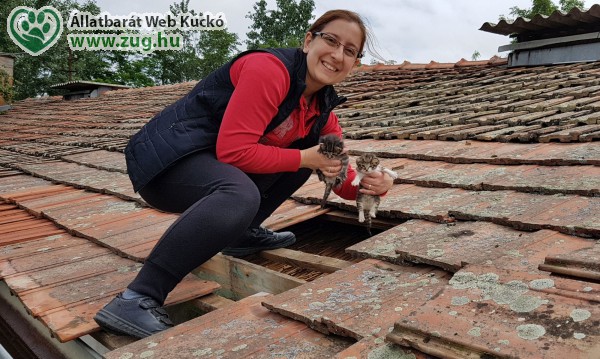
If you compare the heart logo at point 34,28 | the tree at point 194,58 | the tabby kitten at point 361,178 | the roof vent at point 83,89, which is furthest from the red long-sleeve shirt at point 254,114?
the tree at point 194,58

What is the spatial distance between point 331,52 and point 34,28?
2509 cm

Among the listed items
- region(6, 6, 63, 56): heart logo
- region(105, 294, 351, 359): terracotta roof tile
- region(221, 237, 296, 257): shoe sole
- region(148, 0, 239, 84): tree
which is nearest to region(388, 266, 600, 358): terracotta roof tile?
region(105, 294, 351, 359): terracotta roof tile

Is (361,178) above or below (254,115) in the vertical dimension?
below

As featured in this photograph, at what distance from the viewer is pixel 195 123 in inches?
75.9

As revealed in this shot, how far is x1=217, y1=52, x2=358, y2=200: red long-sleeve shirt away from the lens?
1.73m

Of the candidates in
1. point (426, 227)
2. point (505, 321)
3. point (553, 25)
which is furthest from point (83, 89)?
point (505, 321)

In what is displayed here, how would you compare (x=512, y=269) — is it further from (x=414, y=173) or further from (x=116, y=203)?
(x=116, y=203)

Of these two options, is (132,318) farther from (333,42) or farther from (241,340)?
(333,42)

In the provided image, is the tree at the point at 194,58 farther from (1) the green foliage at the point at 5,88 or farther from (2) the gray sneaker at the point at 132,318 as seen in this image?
(2) the gray sneaker at the point at 132,318

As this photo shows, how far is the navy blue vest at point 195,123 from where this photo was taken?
188 cm

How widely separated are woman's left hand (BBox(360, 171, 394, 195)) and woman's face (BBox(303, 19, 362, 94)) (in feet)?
1.40

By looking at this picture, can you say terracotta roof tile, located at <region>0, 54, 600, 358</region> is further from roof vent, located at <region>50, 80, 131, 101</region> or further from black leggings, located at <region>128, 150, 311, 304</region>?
roof vent, located at <region>50, 80, 131, 101</region>

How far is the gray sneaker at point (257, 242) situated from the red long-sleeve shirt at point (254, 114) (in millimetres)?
501

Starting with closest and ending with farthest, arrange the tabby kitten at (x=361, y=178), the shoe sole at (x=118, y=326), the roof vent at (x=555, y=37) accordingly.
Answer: the shoe sole at (x=118, y=326), the tabby kitten at (x=361, y=178), the roof vent at (x=555, y=37)
